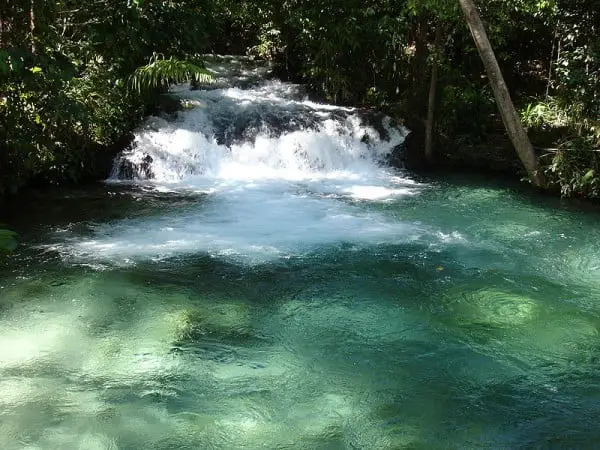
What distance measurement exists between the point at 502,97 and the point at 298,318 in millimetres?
6070

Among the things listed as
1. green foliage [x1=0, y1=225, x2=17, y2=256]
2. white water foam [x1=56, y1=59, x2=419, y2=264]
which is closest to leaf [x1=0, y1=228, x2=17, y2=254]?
green foliage [x1=0, y1=225, x2=17, y2=256]

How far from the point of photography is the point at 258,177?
39.2 feet

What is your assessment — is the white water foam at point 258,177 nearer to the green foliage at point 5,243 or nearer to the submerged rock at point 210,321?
the submerged rock at point 210,321

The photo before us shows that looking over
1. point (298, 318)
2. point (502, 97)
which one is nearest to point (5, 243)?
point (298, 318)

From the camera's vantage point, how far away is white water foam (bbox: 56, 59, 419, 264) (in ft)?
26.9

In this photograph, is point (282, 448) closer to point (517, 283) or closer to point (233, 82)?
point (517, 283)

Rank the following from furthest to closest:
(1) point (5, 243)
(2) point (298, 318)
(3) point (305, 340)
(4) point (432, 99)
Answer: (4) point (432, 99), (2) point (298, 318), (3) point (305, 340), (1) point (5, 243)

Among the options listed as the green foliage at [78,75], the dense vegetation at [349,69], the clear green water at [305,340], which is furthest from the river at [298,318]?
the dense vegetation at [349,69]

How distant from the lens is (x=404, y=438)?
165 inches

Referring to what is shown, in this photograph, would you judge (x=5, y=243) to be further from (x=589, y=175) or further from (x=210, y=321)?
(x=589, y=175)

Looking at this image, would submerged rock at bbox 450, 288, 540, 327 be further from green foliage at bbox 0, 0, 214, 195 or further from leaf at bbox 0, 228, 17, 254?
green foliage at bbox 0, 0, 214, 195

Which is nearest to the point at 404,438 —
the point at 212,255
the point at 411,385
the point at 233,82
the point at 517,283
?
the point at 411,385

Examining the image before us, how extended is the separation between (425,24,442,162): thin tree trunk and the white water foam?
0.74 m

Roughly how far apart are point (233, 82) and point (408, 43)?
4.71 metres
